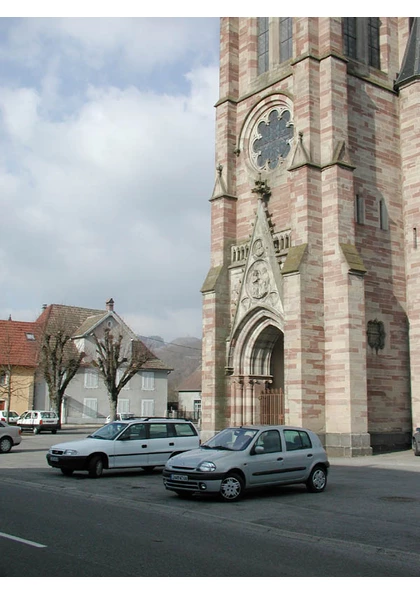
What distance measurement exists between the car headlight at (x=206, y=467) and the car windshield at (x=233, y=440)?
75 centimetres

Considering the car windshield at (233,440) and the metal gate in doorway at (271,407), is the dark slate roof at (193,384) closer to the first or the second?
the metal gate in doorway at (271,407)

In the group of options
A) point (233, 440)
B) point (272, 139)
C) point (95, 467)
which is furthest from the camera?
point (272, 139)

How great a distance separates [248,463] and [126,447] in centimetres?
540

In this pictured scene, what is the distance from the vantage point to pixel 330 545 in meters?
8.59

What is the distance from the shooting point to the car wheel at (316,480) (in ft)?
46.0

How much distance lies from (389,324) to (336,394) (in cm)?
456

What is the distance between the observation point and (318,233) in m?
24.0

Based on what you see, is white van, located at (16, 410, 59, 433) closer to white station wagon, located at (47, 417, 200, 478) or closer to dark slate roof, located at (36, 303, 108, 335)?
dark slate roof, located at (36, 303, 108, 335)

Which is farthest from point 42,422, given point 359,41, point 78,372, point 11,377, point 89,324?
point 359,41

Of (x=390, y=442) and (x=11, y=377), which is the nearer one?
(x=390, y=442)

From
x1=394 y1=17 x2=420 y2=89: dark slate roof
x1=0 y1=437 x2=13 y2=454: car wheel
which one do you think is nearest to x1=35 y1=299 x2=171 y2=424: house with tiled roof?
x1=0 y1=437 x2=13 y2=454: car wheel

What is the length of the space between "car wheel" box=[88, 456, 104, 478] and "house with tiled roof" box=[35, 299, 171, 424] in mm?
36294

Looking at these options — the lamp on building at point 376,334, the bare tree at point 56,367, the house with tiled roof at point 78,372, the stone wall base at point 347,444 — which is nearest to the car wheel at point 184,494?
the stone wall base at point 347,444

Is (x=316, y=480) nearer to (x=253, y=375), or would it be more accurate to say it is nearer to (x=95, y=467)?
(x=95, y=467)
